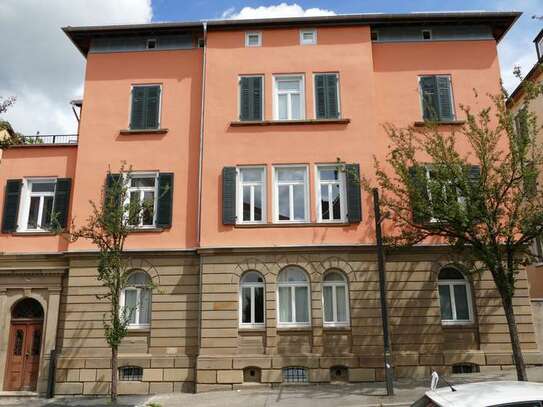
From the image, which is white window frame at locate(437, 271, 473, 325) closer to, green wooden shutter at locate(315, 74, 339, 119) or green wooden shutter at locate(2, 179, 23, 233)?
green wooden shutter at locate(315, 74, 339, 119)

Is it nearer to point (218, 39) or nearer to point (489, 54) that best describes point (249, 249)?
point (218, 39)

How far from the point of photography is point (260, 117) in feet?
60.3

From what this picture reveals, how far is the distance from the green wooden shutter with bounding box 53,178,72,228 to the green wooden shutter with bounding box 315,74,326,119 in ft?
30.9

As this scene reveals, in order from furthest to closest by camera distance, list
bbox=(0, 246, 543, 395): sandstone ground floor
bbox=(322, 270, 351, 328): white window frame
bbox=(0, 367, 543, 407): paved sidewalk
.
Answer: bbox=(322, 270, 351, 328): white window frame
bbox=(0, 246, 543, 395): sandstone ground floor
bbox=(0, 367, 543, 407): paved sidewalk

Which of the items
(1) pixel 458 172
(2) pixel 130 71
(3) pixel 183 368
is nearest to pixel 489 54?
(1) pixel 458 172

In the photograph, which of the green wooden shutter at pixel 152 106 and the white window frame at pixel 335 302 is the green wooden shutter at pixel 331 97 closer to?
the white window frame at pixel 335 302

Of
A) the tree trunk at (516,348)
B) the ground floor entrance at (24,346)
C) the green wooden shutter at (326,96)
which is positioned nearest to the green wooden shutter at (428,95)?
the green wooden shutter at (326,96)

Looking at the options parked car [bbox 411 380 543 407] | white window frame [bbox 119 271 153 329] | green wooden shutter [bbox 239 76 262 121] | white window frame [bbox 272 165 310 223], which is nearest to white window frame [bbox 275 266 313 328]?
white window frame [bbox 272 165 310 223]

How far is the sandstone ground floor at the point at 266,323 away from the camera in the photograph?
16062mm

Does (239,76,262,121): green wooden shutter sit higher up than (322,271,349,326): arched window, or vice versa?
(239,76,262,121): green wooden shutter

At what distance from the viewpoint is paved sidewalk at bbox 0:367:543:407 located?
13594mm

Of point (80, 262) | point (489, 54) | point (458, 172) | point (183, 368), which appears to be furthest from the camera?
point (489, 54)

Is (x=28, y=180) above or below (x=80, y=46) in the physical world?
below

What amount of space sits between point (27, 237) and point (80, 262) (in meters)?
2.52
